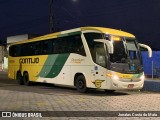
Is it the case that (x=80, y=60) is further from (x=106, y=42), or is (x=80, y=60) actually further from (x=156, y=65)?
(x=156, y=65)

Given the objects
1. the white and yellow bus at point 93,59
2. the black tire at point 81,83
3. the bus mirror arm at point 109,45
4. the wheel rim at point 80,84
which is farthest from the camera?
the wheel rim at point 80,84

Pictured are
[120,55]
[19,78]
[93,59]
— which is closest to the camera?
[120,55]

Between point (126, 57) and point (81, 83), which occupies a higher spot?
point (126, 57)

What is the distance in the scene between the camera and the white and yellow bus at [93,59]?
17.2 m

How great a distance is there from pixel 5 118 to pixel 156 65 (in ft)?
76.5

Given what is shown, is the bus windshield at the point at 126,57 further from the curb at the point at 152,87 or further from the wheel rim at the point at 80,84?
the curb at the point at 152,87

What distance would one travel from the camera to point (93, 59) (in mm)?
17906

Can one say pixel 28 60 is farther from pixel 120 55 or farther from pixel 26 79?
pixel 120 55

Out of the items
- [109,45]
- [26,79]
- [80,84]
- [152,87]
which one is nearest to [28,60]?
[26,79]

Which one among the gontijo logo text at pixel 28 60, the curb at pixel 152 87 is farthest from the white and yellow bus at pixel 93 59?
the curb at pixel 152 87

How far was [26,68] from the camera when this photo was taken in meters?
25.5

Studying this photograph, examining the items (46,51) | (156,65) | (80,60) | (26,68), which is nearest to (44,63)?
(46,51)

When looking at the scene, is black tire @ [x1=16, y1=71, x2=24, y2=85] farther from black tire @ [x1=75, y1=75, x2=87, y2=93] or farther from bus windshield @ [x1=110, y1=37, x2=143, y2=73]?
bus windshield @ [x1=110, y1=37, x2=143, y2=73]

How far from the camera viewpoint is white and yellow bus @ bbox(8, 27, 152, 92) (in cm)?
1720
